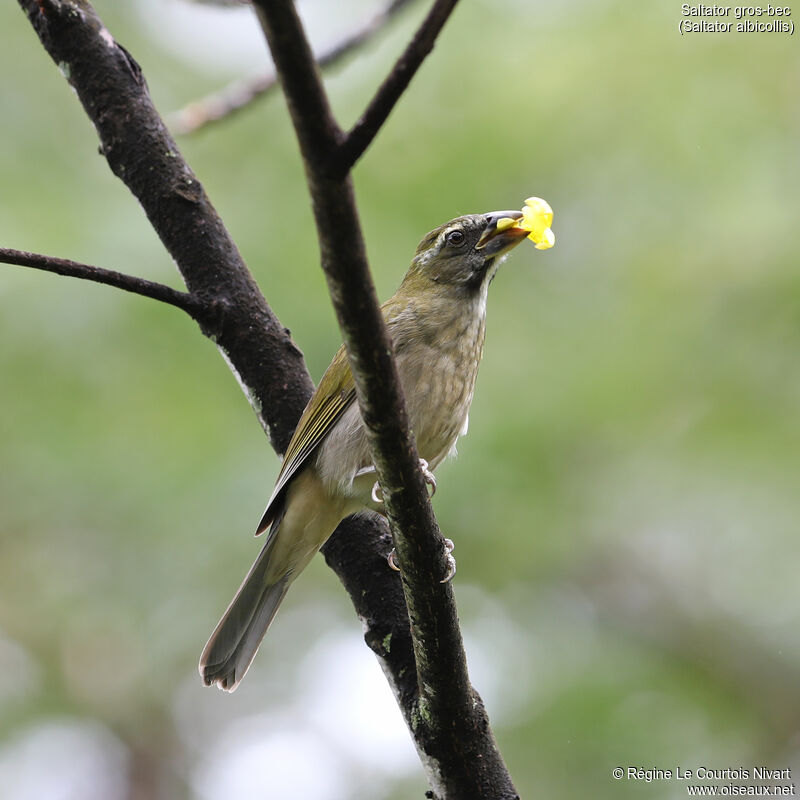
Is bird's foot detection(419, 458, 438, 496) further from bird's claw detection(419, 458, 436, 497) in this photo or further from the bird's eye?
the bird's eye

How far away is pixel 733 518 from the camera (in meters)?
4.80

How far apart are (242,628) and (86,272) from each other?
5.45ft

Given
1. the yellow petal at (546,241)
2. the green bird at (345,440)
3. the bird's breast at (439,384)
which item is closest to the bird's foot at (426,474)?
the green bird at (345,440)

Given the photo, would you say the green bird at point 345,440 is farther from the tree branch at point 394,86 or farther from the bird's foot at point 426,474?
the tree branch at point 394,86

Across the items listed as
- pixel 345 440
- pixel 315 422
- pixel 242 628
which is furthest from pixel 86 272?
pixel 242 628

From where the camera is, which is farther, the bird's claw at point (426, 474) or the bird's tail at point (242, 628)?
the bird's tail at point (242, 628)

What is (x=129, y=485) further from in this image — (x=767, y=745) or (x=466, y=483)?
(x=767, y=745)

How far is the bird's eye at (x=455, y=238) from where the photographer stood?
392cm

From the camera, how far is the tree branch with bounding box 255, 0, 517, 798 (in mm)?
1493

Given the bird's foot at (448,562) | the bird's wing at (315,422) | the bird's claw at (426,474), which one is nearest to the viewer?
the bird's claw at (426,474)

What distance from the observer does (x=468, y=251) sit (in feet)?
12.8

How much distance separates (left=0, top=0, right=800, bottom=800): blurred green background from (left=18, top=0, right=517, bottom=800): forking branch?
1481mm

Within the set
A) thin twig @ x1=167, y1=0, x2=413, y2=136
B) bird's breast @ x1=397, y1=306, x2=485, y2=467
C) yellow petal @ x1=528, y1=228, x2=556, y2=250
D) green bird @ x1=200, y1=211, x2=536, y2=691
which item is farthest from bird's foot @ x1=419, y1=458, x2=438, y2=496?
thin twig @ x1=167, y1=0, x2=413, y2=136

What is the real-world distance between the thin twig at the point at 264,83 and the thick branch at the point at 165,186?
0.89 meters
